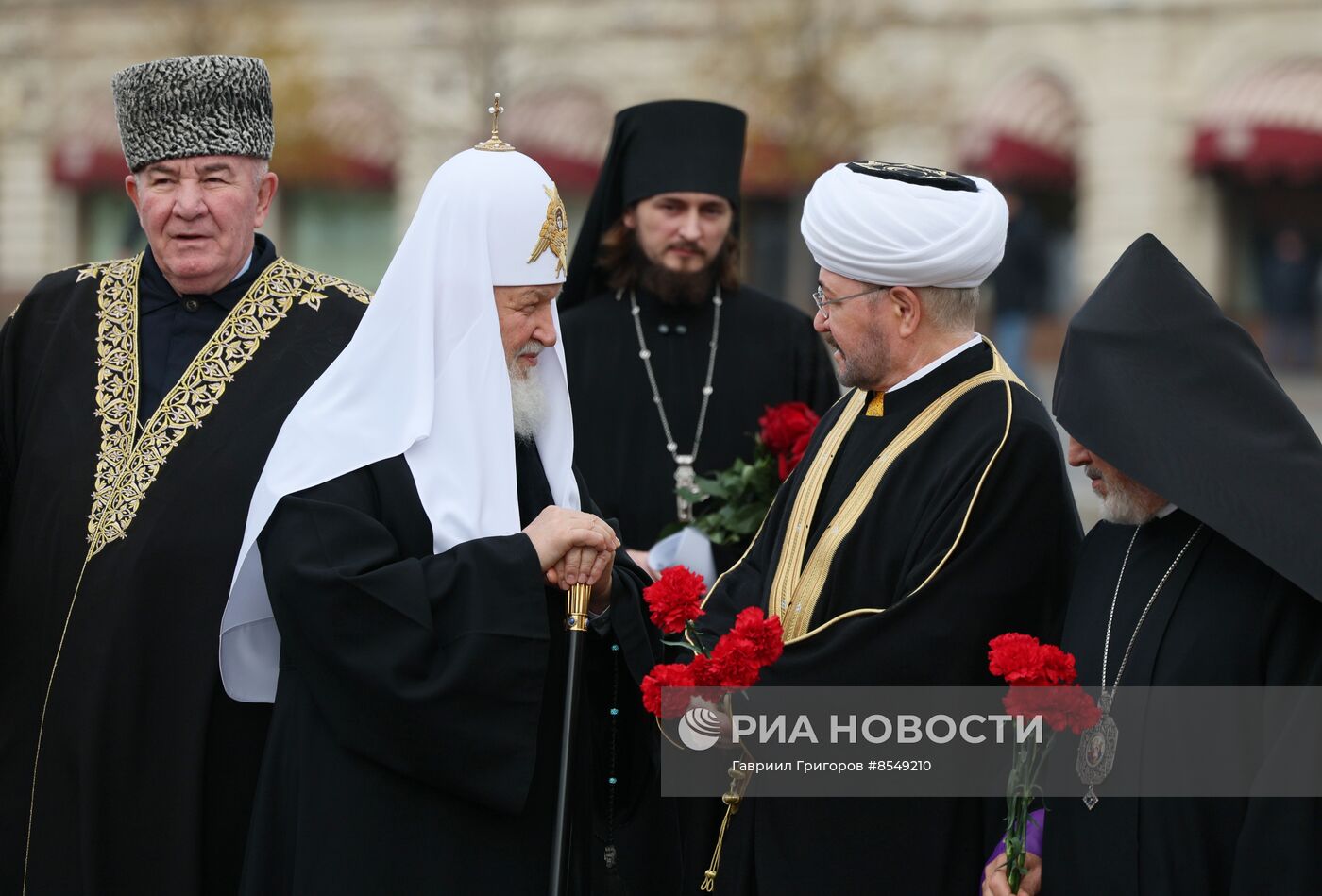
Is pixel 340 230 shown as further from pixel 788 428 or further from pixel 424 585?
pixel 424 585

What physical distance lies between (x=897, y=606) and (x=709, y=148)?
9.32ft

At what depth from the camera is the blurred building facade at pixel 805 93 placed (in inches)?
943

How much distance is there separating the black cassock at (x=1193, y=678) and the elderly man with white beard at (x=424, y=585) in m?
1.07

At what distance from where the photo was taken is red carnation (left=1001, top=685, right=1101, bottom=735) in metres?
3.19

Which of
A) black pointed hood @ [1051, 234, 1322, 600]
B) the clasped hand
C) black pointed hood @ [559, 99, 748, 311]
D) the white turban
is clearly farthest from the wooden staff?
black pointed hood @ [559, 99, 748, 311]

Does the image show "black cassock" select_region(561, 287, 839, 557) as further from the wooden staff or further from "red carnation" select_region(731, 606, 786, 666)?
"red carnation" select_region(731, 606, 786, 666)

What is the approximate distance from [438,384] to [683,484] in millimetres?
2167

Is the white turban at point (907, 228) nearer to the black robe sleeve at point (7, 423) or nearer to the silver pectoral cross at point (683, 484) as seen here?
the silver pectoral cross at point (683, 484)

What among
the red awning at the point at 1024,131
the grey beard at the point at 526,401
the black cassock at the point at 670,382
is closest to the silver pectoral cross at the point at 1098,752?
the grey beard at the point at 526,401

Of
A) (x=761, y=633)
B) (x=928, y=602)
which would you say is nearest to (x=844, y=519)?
(x=928, y=602)

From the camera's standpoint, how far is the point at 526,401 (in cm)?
391

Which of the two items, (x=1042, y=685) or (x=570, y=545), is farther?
(x=570, y=545)

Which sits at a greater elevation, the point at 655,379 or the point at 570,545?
the point at 655,379

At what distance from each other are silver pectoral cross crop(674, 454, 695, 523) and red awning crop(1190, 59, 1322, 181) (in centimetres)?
1991
